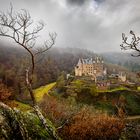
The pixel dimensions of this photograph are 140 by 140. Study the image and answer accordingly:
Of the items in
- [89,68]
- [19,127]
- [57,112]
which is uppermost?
[19,127]

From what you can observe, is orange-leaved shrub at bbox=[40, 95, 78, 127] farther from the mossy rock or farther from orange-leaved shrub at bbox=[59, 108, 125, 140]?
the mossy rock

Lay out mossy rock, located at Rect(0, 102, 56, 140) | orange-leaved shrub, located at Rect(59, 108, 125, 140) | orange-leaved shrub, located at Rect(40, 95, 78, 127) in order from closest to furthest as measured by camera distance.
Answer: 1. mossy rock, located at Rect(0, 102, 56, 140)
2. orange-leaved shrub, located at Rect(59, 108, 125, 140)
3. orange-leaved shrub, located at Rect(40, 95, 78, 127)

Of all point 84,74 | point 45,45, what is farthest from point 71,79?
point 45,45

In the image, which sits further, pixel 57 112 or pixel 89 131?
pixel 57 112

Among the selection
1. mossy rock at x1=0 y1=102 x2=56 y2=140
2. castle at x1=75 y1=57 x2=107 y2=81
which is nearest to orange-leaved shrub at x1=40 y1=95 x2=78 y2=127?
mossy rock at x1=0 y1=102 x2=56 y2=140

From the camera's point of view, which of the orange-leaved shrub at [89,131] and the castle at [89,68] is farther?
the castle at [89,68]

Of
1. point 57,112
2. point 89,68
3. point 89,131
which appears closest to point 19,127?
point 89,131

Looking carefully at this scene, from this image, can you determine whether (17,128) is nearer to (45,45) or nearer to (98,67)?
(45,45)

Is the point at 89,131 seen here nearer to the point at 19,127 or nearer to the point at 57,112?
the point at 57,112

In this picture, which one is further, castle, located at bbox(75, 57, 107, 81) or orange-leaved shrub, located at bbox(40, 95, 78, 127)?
castle, located at bbox(75, 57, 107, 81)

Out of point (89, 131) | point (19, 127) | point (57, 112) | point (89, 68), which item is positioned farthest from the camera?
point (89, 68)

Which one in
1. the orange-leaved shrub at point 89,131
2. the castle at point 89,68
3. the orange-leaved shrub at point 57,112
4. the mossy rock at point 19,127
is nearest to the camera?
the mossy rock at point 19,127

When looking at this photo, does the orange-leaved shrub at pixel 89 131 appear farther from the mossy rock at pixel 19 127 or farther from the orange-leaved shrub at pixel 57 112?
the mossy rock at pixel 19 127

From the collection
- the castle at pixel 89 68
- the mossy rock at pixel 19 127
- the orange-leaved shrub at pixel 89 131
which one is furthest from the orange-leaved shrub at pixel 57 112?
the castle at pixel 89 68
